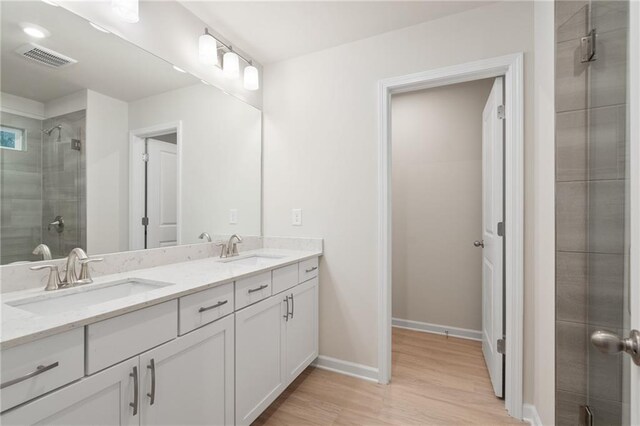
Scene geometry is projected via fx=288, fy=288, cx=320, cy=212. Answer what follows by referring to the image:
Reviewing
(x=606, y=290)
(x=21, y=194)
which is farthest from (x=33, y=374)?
(x=606, y=290)

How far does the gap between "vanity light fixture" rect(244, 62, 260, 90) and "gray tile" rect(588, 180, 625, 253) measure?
7.08 ft

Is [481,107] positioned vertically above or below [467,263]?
above

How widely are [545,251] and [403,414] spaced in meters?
1.23

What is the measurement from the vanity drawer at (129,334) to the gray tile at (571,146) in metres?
1.69

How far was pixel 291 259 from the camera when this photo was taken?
1.89 m

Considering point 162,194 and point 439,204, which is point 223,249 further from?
point 439,204

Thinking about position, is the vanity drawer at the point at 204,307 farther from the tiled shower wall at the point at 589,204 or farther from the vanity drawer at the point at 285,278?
the tiled shower wall at the point at 589,204

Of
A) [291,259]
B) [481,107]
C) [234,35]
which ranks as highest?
[234,35]

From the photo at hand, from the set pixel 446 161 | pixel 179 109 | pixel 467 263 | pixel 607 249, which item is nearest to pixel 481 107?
pixel 446 161

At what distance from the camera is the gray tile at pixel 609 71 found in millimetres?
808

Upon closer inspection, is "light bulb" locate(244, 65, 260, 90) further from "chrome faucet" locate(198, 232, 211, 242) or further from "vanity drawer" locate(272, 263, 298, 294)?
"vanity drawer" locate(272, 263, 298, 294)

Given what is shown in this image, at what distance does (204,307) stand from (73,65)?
1.28 m

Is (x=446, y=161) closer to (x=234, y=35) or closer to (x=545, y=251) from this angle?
(x=545, y=251)

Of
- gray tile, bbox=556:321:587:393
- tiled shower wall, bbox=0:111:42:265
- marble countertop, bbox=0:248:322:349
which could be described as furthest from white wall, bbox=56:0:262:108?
gray tile, bbox=556:321:587:393
